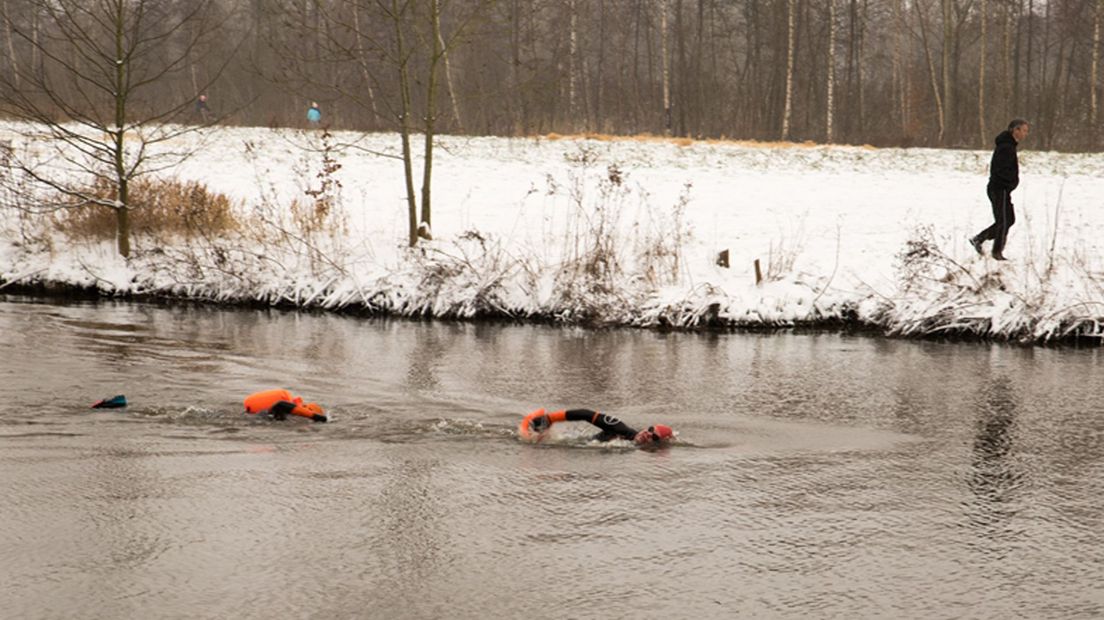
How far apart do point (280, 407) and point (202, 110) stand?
109 ft

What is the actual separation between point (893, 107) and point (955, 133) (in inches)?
236

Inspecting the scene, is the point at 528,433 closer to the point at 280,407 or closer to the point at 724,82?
the point at 280,407

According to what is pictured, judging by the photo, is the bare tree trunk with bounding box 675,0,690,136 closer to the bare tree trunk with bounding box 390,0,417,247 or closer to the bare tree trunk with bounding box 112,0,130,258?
the bare tree trunk with bounding box 390,0,417,247

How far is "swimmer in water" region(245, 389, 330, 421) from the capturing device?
29.4 ft

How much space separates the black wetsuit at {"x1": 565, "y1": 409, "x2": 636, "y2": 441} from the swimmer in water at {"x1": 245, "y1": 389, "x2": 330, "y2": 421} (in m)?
2.31

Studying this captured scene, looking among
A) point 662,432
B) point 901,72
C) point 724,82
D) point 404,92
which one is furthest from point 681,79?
point 662,432

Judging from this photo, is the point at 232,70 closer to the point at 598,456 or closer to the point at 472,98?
the point at 472,98

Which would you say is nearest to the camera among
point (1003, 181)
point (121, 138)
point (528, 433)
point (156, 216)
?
point (528, 433)

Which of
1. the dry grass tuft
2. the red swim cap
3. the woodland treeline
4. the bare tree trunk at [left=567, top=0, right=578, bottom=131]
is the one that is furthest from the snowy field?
the bare tree trunk at [left=567, top=0, right=578, bottom=131]

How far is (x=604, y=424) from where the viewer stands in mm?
8203

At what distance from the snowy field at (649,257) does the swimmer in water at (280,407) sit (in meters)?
7.98

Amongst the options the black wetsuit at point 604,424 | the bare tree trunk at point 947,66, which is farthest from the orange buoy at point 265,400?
the bare tree trunk at point 947,66

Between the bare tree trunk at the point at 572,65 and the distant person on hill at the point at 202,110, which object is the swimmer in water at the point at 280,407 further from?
the bare tree trunk at the point at 572,65

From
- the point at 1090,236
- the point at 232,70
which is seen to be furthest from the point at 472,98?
the point at 232,70
